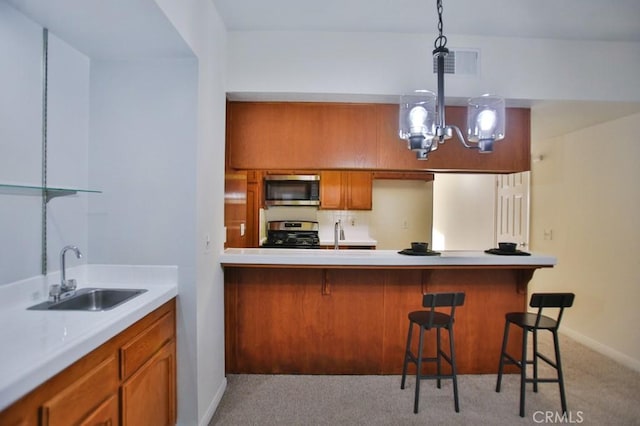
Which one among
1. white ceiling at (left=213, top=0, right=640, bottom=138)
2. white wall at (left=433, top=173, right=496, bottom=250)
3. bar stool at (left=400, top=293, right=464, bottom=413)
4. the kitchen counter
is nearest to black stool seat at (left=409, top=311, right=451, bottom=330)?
bar stool at (left=400, top=293, right=464, bottom=413)

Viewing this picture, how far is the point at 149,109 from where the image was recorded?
1.97m

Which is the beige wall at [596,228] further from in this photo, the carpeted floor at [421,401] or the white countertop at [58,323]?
the white countertop at [58,323]

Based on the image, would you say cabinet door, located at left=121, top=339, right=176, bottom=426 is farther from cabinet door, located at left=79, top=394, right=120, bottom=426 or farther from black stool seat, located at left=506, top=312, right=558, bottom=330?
black stool seat, located at left=506, top=312, right=558, bottom=330

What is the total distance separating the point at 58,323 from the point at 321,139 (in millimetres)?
2077

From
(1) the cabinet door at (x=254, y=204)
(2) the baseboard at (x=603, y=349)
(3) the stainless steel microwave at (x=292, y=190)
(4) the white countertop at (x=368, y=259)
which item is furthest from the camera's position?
(3) the stainless steel microwave at (x=292, y=190)

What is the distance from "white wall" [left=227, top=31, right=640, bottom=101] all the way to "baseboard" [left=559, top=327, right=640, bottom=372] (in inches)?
88.9

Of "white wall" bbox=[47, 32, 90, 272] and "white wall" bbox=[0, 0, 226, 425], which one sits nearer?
"white wall" bbox=[47, 32, 90, 272]

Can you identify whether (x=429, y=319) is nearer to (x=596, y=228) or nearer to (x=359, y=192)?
(x=596, y=228)

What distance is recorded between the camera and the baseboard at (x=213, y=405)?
2.04 meters

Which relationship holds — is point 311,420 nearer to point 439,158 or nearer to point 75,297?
point 75,297

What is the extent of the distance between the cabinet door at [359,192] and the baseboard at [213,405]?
9.20 feet

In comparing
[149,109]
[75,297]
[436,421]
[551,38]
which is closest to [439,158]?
[551,38]

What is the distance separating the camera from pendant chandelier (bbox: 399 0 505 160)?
1671mm

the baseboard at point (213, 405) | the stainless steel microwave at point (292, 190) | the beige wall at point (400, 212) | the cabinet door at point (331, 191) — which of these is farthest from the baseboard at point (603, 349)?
the baseboard at point (213, 405)
